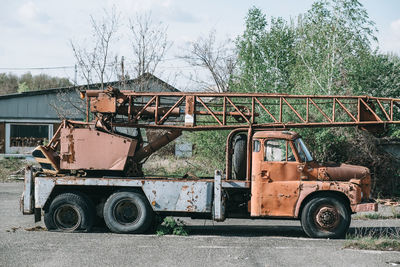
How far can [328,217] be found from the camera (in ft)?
35.5

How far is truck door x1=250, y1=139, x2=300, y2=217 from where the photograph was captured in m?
10.9

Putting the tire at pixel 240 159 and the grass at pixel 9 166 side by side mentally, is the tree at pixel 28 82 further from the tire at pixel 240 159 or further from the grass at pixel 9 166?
the tire at pixel 240 159

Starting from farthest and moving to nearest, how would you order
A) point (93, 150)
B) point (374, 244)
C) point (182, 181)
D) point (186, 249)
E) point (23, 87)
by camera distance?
point (23, 87)
point (93, 150)
point (182, 181)
point (374, 244)
point (186, 249)

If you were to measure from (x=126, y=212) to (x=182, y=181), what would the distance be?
1504 millimetres

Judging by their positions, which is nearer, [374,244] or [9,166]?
[374,244]

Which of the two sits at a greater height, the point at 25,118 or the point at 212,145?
the point at 25,118

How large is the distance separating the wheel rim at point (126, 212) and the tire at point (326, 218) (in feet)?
12.3

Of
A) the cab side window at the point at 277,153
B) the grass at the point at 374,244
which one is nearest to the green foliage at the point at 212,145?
the cab side window at the point at 277,153

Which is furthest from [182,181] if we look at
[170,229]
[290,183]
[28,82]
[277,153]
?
[28,82]

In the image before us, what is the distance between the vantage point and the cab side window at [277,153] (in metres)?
11.1

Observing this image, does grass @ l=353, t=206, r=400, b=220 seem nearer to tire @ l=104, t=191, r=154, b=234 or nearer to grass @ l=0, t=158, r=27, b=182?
tire @ l=104, t=191, r=154, b=234

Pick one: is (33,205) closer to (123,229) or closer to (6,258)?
(123,229)

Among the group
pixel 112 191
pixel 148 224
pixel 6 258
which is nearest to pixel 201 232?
pixel 148 224

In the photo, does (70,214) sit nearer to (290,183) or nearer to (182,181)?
(182,181)
